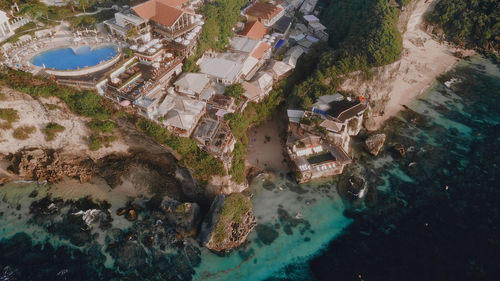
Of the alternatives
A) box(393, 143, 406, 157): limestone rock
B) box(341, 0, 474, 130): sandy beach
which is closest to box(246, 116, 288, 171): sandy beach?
box(341, 0, 474, 130): sandy beach

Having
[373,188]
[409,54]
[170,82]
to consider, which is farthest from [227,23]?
[409,54]

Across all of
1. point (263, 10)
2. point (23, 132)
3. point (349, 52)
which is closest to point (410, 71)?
point (349, 52)

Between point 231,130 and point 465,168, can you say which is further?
point 465,168

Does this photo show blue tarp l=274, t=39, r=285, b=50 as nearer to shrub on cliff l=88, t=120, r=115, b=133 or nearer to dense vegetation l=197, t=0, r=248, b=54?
dense vegetation l=197, t=0, r=248, b=54

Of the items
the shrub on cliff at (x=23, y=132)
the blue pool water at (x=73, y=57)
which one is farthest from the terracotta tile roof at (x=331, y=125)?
the shrub on cliff at (x=23, y=132)

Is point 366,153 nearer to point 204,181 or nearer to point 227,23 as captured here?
point 204,181

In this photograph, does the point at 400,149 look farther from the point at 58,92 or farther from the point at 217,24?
the point at 58,92
